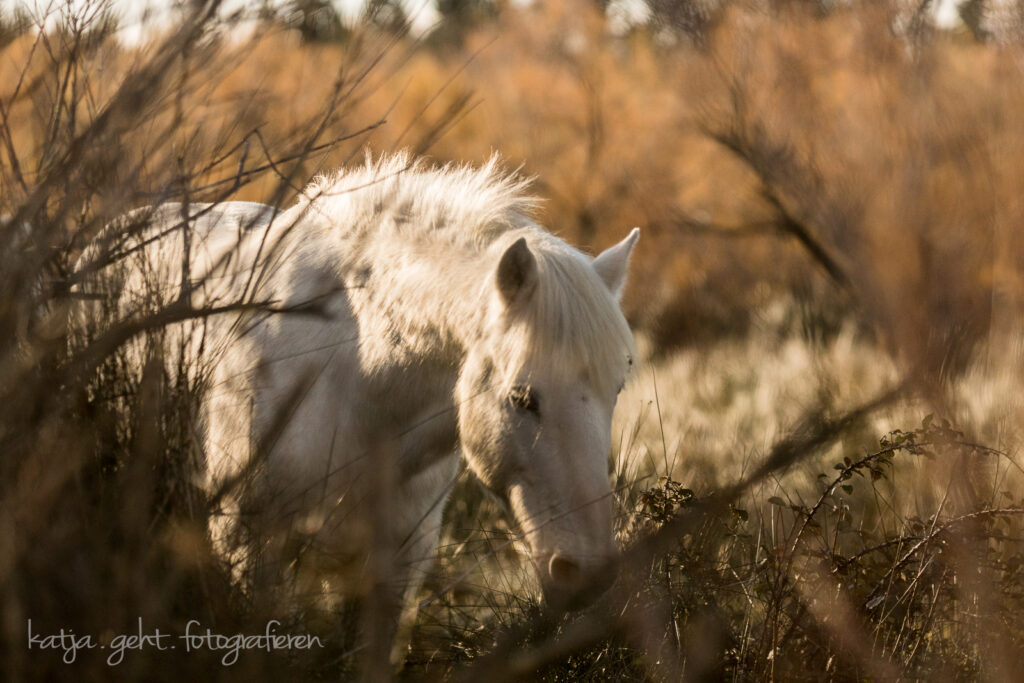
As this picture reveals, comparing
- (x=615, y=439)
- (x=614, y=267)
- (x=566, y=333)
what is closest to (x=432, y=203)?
(x=614, y=267)

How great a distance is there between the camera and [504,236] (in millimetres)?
2721

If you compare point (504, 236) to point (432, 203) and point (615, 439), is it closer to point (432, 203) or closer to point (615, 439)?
point (432, 203)

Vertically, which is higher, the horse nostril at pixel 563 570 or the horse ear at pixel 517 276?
the horse ear at pixel 517 276

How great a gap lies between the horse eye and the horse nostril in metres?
0.37

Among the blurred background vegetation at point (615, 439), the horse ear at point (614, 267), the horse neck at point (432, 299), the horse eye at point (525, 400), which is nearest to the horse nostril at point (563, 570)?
the blurred background vegetation at point (615, 439)

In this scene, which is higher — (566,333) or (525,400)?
(566,333)

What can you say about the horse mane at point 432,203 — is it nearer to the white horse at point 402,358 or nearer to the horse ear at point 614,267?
the white horse at point 402,358

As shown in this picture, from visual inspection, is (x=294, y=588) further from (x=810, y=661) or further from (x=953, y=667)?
(x=953, y=667)

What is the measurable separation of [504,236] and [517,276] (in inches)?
11.3

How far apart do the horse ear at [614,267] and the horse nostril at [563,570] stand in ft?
3.04

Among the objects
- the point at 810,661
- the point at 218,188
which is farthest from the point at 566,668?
the point at 218,188

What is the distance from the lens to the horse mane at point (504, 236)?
2.39m

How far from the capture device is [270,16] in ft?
6.33

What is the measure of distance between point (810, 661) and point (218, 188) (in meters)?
2.01
